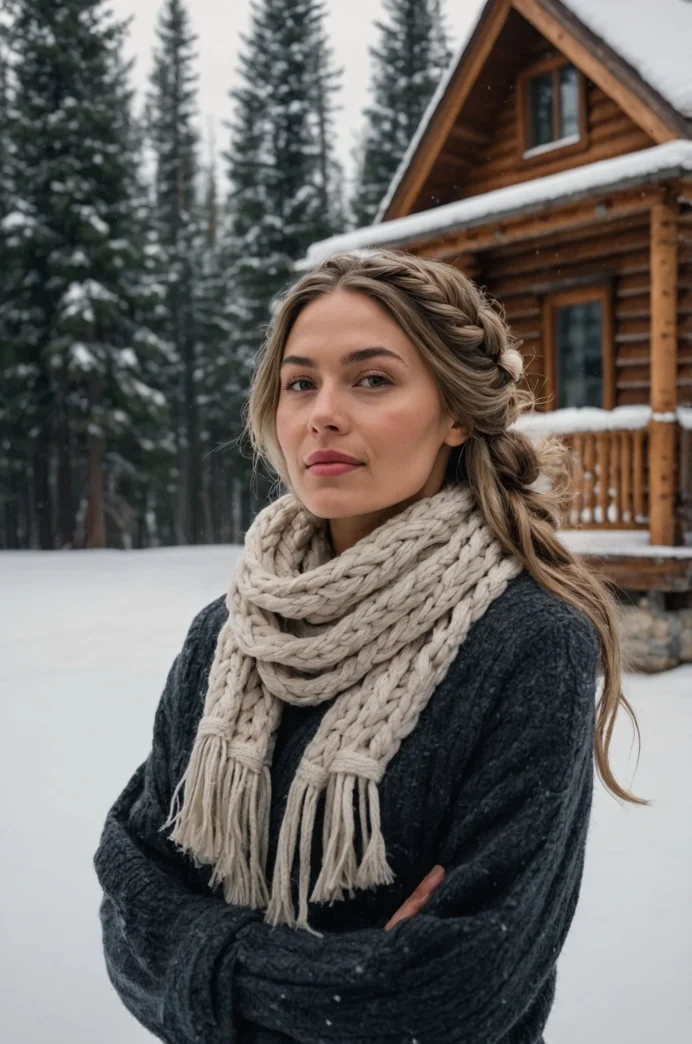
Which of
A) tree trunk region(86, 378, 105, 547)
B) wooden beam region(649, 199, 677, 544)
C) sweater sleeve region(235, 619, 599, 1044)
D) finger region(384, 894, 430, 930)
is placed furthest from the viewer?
tree trunk region(86, 378, 105, 547)

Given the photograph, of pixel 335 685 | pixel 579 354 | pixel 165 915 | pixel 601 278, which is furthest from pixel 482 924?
pixel 579 354

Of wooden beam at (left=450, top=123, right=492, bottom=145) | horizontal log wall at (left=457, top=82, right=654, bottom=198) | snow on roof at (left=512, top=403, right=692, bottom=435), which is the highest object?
wooden beam at (left=450, top=123, right=492, bottom=145)

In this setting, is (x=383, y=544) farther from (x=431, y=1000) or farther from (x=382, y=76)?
(x=382, y=76)

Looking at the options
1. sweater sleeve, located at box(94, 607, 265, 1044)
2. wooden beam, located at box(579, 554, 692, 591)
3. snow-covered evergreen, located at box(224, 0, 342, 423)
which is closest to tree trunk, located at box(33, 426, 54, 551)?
snow-covered evergreen, located at box(224, 0, 342, 423)

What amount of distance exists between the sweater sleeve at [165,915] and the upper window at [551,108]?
346 inches

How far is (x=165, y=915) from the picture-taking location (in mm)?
1471

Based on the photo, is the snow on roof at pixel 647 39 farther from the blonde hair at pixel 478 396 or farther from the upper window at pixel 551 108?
the blonde hair at pixel 478 396

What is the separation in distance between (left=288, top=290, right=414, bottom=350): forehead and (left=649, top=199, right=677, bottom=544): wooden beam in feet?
18.4

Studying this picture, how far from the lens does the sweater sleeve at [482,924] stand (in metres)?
1.21

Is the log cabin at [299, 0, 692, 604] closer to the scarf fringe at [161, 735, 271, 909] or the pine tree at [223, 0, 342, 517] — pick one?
the scarf fringe at [161, 735, 271, 909]

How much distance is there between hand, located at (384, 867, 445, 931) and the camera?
1.33 meters

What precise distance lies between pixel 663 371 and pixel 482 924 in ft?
20.2

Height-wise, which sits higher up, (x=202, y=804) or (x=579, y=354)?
(x=579, y=354)

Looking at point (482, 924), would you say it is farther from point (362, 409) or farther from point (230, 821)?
point (362, 409)
